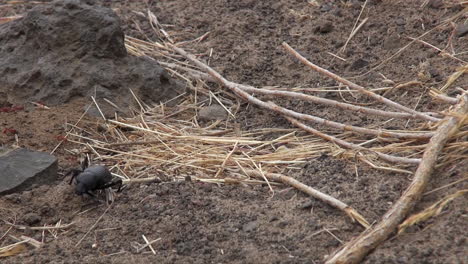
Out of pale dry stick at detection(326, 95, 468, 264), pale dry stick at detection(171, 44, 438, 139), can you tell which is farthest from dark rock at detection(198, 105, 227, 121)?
pale dry stick at detection(326, 95, 468, 264)

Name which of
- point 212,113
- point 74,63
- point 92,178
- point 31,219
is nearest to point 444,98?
point 212,113

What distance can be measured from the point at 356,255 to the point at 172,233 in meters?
0.88

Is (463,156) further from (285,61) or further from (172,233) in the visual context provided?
(285,61)

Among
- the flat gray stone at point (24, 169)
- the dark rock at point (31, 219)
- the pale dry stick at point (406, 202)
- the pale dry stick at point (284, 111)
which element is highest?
the pale dry stick at point (406, 202)

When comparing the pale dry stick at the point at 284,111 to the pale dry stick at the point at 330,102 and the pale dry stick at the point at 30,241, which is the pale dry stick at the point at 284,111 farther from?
A: the pale dry stick at the point at 30,241

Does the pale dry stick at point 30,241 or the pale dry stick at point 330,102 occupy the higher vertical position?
the pale dry stick at point 330,102

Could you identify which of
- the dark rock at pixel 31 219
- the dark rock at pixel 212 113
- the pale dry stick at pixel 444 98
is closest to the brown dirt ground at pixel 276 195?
the dark rock at pixel 31 219

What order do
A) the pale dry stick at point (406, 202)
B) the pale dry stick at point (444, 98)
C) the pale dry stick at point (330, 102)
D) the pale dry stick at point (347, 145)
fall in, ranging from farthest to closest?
the pale dry stick at point (330, 102)
the pale dry stick at point (444, 98)
the pale dry stick at point (347, 145)
the pale dry stick at point (406, 202)

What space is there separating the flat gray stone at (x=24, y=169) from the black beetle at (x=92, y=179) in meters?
0.18

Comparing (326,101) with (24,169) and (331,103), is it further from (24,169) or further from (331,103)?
(24,169)

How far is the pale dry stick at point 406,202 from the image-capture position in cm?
324

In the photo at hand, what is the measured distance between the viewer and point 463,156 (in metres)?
3.73

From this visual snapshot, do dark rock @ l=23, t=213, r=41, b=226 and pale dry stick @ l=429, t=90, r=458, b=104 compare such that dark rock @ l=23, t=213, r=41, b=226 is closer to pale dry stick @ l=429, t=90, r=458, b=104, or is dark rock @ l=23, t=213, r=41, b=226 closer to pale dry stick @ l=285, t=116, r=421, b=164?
pale dry stick @ l=285, t=116, r=421, b=164

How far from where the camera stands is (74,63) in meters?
5.11
